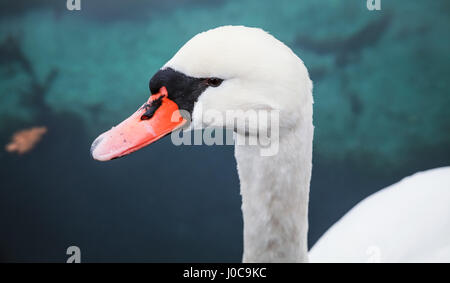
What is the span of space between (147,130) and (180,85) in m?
0.08

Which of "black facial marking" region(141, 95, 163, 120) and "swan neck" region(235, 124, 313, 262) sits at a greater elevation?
"black facial marking" region(141, 95, 163, 120)

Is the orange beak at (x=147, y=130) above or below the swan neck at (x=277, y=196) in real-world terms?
above

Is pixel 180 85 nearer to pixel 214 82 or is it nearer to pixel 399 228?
pixel 214 82

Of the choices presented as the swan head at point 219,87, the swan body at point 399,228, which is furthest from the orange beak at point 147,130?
the swan body at point 399,228

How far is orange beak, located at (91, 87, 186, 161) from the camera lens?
62cm

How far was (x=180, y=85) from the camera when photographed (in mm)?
600

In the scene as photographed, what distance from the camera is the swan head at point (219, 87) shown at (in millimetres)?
562

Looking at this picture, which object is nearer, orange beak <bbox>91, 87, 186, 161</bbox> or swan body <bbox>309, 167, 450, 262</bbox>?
orange beak <bbox>91, 87, 186, 161</bbox>

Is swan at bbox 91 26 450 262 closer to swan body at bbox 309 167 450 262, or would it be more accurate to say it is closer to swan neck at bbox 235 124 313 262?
swan neck at bbox 235 124 313 262

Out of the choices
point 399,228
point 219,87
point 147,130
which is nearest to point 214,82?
point 219,87

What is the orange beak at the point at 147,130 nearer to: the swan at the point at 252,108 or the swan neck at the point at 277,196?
the swan at the point at 252,108

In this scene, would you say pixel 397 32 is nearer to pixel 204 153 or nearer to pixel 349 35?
pixel 349 35

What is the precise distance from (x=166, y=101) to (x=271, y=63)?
0.16 metres

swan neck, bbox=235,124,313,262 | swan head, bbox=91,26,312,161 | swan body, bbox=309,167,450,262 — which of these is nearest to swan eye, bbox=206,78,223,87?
swan head, bbox=91,26,312,161
